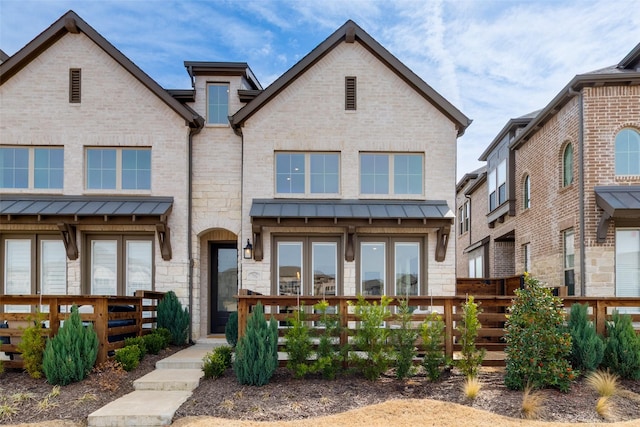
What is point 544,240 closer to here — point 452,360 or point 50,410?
point 452,360

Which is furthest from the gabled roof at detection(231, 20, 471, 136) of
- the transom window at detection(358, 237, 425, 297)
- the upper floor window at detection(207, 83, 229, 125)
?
→ the transom window at detection(358, 237, 425, 297)

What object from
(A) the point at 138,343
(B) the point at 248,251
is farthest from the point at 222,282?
(A) the point at 138,343

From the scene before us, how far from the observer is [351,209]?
1185cm

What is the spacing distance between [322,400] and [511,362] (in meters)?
3.09

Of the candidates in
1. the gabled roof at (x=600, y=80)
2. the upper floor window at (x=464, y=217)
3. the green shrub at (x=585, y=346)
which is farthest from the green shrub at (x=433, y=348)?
the upper floor window at (x=464, y=217)

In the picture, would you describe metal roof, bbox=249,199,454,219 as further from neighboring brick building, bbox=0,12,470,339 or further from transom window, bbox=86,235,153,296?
transom window, bbox=86,235,153,296

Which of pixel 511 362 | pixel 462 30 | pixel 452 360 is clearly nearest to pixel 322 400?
pixel 452 360

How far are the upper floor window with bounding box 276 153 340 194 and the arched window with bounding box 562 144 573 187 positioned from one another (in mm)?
6148

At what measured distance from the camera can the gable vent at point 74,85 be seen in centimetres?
1235

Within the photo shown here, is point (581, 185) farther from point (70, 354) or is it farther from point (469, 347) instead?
point (70, 354)

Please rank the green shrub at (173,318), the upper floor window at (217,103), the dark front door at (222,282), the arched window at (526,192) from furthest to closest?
the arched window at (526,192) → the dark front door at (222,282) → the upper floor window at (217,103) → the green shrub at (173,318)

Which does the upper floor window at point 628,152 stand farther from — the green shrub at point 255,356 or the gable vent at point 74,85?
the gable vent at point 74,85

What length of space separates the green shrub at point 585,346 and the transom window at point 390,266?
4.30 meters

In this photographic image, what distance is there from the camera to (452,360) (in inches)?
328
